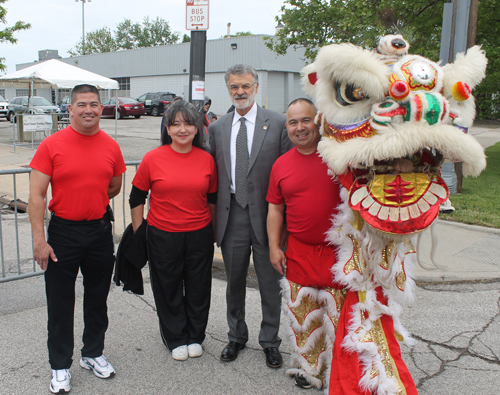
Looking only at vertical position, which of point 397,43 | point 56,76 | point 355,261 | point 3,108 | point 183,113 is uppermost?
point 56,76

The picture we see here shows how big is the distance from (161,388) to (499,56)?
9715mm

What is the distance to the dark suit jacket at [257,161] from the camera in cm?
325

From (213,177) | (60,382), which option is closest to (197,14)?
(213,177)

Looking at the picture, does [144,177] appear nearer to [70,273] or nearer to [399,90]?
[70,273]

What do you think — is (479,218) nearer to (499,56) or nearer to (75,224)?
(499,56)

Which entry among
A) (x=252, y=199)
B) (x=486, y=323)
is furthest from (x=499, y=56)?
(x=252, y=199)

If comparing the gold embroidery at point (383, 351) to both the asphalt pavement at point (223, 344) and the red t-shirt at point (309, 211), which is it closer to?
the red t-shirt at point (309, 211)

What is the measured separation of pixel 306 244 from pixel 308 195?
319mm

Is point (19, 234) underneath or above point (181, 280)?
underneath

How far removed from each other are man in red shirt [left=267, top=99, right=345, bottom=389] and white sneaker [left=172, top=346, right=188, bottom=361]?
0.86m

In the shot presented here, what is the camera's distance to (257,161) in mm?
3246

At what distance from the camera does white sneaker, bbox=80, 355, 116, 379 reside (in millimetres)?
3115

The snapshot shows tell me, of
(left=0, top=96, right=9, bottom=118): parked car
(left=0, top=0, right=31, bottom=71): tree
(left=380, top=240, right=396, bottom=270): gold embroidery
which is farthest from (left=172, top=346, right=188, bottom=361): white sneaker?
(left=0, top=96, right=9, bottom=118): parked car

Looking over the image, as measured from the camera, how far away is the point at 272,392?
2990 mm
